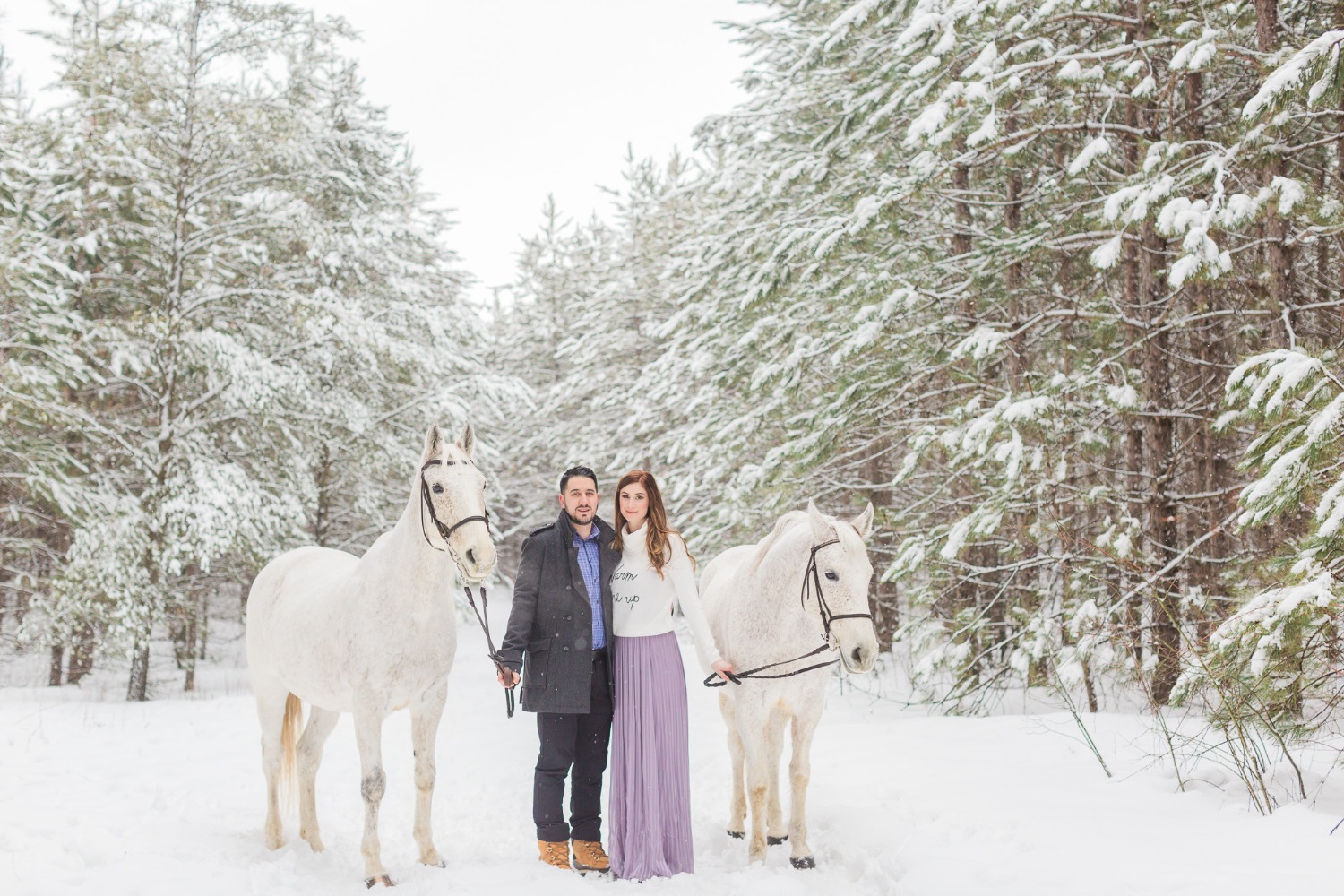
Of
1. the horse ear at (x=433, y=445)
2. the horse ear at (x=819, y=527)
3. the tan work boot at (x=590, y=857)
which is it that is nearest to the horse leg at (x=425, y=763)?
→ the tan work boot at (x=590, y=857)

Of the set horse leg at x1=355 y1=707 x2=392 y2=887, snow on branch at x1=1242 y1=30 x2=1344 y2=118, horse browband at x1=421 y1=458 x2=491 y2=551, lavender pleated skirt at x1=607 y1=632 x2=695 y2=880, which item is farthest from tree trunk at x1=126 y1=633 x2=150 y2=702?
snow on branch at x1=1242 y1=30 x2=1344 y2=118

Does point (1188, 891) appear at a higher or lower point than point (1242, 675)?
lower

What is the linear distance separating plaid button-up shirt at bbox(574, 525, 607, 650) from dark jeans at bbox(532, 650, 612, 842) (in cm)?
11

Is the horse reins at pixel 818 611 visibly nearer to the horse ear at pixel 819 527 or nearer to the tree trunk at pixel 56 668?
the horse ear at pixel 819 527

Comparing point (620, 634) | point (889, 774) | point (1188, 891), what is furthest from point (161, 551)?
point (1188, 891)

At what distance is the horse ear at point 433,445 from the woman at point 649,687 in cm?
100

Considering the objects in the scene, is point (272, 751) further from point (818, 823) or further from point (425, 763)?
point (818, 823)

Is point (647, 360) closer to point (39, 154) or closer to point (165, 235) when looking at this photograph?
point (165, 235)

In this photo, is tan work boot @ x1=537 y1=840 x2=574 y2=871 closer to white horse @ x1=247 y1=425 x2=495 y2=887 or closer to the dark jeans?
the dark jeans

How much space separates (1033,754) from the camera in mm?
5758

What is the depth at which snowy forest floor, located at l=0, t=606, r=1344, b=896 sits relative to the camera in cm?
382

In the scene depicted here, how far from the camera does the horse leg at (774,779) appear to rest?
15.2 ft

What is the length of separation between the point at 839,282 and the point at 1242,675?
5.51 meters

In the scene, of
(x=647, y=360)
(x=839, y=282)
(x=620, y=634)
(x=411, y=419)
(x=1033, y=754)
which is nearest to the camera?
(x=620, y=634)
